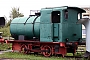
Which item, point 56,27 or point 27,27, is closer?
point 56,27

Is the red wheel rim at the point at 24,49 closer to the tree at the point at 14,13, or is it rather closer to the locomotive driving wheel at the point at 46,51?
the locomotive driving wheel at the point at 46,51

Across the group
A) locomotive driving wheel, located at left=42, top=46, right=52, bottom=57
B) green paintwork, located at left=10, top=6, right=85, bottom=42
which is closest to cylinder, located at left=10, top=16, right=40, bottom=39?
green paintwork, located at left=10, top=6, right=85, bottom=42

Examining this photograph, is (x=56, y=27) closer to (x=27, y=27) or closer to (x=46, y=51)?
(x=46, y=51)

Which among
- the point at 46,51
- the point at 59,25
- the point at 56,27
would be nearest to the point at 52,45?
the point at 46,51

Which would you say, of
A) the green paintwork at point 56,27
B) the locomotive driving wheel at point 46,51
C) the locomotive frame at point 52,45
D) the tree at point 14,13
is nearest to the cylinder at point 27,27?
the green paintwork at point 56,27

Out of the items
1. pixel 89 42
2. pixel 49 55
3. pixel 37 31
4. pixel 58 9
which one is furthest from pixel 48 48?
pixel 89 42

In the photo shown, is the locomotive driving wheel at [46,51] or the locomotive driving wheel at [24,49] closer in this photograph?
the locomotive driving wheel at [46,51]

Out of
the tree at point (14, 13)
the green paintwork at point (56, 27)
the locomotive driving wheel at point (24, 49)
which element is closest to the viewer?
the green paintwork at point (56, 27)

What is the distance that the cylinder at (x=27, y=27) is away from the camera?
15484 millimetres

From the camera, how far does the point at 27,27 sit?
15.9 m

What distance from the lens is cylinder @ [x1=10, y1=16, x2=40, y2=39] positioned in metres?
15.5

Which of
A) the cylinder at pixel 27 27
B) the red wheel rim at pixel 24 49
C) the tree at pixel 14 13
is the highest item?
the tree at pixel 14 13

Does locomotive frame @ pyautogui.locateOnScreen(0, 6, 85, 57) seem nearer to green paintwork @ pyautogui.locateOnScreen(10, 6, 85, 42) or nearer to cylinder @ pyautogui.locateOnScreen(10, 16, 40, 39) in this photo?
green paintwork @ pyautogui.locateOnScreen(10, 6, 85, 42)

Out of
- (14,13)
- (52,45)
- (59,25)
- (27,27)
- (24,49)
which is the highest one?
(14,13)
